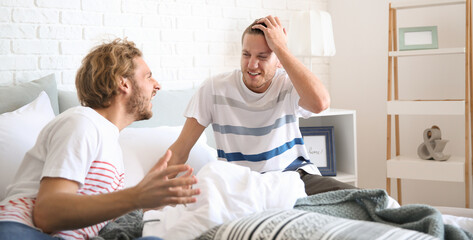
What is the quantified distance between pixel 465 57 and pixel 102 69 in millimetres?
2333

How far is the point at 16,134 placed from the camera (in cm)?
206

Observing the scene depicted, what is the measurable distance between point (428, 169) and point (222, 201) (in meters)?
2.06

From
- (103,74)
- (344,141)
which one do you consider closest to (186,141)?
(103,74)

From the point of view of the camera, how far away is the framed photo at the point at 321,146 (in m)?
3.34

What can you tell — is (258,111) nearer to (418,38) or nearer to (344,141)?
(344,141)

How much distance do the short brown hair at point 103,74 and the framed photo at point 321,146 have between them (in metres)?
1.83

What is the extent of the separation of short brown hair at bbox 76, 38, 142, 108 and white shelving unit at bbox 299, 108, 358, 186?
1.83 meters

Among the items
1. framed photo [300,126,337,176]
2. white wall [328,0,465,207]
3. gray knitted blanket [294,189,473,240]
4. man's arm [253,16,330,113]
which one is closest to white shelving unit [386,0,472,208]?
white wall [328,0,465,207]

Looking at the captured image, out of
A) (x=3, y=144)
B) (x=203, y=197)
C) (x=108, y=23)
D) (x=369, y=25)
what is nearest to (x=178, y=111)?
(x=108, y=23)

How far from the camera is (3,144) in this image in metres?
2.02

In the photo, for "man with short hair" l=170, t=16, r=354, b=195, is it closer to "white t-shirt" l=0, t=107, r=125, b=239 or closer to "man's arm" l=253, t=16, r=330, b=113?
"man's arm" l=253, t=16, r=330, b=113

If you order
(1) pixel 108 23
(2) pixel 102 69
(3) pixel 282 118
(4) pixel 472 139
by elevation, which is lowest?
(4) pixel 472 139

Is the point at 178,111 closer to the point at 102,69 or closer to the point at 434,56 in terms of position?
the point at 102,69

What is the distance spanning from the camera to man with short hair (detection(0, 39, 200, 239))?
1.28m
